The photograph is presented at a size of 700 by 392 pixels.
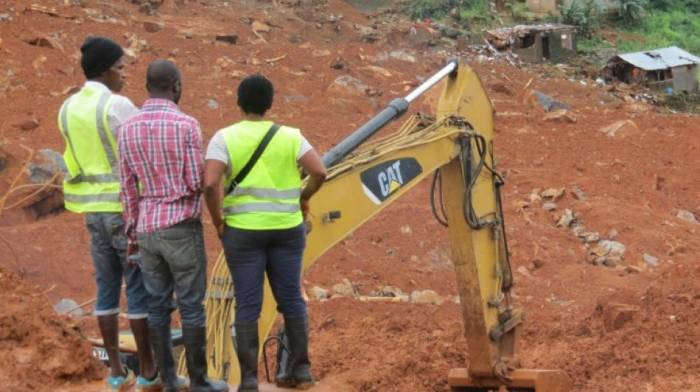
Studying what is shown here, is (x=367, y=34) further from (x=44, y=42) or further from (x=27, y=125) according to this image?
(x=27, y=125)

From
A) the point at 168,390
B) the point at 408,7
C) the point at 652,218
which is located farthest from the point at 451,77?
the point at 408,7

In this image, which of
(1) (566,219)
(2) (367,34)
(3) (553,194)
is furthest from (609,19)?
(1) (566,219)

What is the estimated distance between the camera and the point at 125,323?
11117 mm

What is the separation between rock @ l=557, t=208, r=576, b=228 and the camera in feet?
53.5

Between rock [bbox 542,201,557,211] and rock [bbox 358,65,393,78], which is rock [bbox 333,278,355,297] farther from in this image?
rock [bbox 358,65,393,78]

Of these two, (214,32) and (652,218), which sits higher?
(214,32)

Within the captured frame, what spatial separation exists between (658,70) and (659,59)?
42 centimetres

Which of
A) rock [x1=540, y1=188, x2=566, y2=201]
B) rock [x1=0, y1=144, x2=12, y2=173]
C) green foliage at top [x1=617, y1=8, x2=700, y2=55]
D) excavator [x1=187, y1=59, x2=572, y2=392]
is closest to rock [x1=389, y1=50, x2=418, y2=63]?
green foliage at top [x1=617, y1=8, x2=700, y2=55]

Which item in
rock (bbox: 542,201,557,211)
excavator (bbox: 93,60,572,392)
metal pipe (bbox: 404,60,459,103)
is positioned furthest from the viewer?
rock (bbox: 542,201,557,211)

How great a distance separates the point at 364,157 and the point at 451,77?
3.74 ft

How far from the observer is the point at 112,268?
20.8 feet

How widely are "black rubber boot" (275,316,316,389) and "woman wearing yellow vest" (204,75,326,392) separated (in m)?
0.22

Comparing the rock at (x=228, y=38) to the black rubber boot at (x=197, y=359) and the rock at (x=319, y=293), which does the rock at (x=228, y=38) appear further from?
the black rubber boot at (x=197, y=359)

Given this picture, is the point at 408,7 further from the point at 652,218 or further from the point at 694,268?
the point at 694,268
